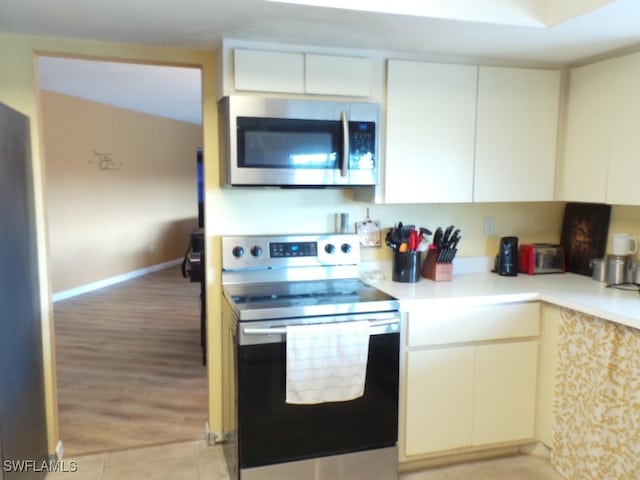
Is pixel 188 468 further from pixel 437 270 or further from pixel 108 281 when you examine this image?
A: pixel 108 281

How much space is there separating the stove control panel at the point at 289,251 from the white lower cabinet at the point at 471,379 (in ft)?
1.75

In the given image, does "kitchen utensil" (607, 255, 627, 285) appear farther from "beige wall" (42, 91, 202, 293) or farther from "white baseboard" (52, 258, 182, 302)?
"white baseboard" (52, 258, 182, 302)

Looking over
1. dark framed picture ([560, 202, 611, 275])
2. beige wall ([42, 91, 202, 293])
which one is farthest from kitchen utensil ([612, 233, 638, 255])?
beige wall ([42, 91, 202, 293])

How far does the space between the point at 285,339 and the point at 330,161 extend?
2.74ft

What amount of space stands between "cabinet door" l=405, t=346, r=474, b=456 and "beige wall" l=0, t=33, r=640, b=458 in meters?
0.69

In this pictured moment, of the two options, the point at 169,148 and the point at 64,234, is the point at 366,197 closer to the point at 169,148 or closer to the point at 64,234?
the point at 64,234

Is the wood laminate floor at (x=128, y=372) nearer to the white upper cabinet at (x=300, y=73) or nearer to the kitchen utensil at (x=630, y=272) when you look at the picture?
the white upper cabinet at (x=300, y=73)

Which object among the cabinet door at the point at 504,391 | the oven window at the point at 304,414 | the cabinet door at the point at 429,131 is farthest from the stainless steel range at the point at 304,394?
the cabinet door at the point at 429,131

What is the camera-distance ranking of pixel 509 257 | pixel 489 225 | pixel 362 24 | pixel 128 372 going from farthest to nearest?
1. pixel 128 372
2. pixel 489 225
3. pixel 509 257
4. pixel 362 24

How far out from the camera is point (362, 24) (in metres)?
2.04

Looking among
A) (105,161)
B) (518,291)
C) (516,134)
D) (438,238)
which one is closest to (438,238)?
(438,238)

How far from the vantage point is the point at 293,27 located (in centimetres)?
208

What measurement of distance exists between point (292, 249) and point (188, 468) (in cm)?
117

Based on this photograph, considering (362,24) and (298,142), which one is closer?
(362,24)
